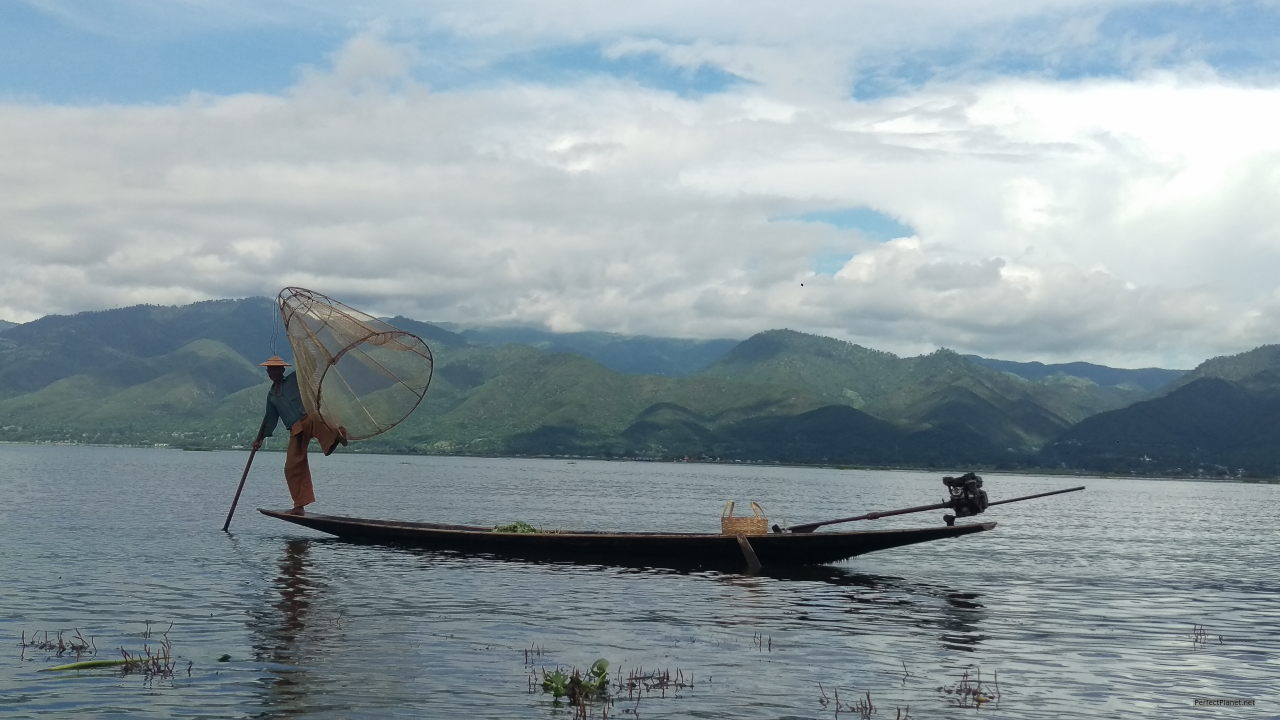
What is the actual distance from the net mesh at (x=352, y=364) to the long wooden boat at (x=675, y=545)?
6993mm

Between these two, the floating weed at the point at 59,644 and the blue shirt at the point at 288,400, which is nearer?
the floating weed at the point at 59,644

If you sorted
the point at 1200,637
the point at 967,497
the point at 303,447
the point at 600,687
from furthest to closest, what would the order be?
1. the point at 303,447
2. the point at 967,497
3. the point at 1200,637
4. the point at 600,687

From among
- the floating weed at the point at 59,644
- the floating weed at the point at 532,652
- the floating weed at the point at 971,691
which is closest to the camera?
the floating weed at the point at 971,691

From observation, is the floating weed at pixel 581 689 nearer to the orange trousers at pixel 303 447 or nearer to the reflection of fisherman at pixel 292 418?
the orange trousers at pixel 303 447

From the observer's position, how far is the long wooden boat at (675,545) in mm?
39750

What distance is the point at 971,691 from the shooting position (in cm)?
2095

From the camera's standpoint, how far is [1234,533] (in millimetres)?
86500

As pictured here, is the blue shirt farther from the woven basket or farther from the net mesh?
the woven basket

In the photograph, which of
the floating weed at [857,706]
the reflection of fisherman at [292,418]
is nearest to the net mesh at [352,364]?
the reflection of fisherman at [292,418]

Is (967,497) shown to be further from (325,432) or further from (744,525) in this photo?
(325,432)

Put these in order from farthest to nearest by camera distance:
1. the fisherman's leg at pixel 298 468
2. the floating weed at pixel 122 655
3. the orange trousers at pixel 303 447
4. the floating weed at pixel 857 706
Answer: the fisherman's leg at pixel 298 468 < the orange trousers at pixel 303 447 < the floating weed at pixel 122 655 < the floating weed at pixel 857 706

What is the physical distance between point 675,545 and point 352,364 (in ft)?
42.6

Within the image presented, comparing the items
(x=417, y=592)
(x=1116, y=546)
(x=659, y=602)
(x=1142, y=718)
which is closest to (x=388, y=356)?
(x=417, y=592)

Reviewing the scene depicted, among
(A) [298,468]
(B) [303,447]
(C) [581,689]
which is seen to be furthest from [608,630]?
(A) [298,468]
